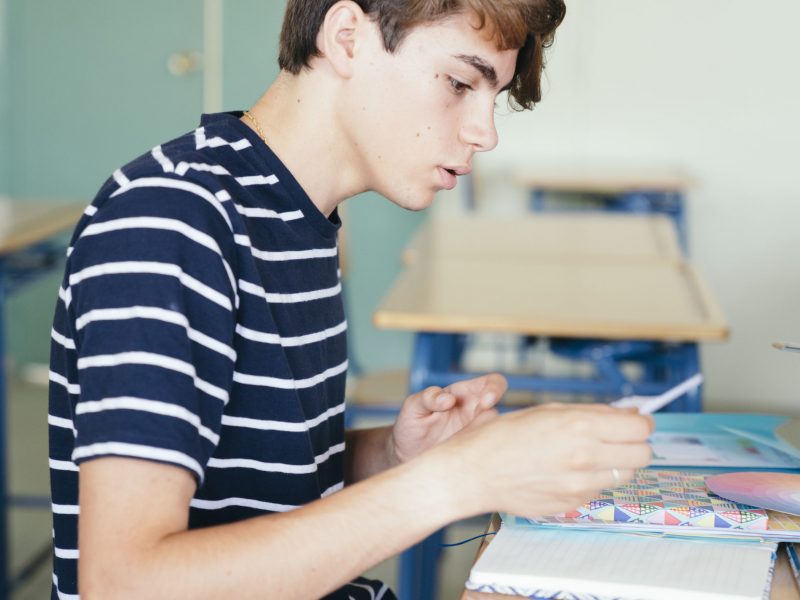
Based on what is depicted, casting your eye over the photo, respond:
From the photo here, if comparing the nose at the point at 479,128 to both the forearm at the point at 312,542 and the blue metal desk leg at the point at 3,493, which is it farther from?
the blue metal desk leg at the point at 3,493

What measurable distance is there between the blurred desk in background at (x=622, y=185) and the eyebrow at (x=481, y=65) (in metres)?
3.03

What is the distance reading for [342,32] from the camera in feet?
3.23

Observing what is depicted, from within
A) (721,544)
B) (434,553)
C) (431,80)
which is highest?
(431,80)

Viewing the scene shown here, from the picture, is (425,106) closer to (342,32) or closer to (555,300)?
(342,32)

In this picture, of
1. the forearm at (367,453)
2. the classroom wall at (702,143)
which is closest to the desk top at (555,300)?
the forearm at (367,453)

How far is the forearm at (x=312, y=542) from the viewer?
75 centimetres

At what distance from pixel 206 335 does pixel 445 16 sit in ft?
1.16

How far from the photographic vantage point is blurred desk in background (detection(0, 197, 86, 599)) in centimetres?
234

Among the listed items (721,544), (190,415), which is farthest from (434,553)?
(190,415)

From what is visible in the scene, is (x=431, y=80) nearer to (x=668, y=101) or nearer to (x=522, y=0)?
(x=522, y=0)

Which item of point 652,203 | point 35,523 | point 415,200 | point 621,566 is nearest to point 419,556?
point 415,200

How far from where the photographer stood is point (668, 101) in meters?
4.37

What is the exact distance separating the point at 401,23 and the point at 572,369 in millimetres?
3537

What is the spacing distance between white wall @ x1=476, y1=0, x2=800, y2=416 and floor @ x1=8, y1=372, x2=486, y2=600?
189cm
